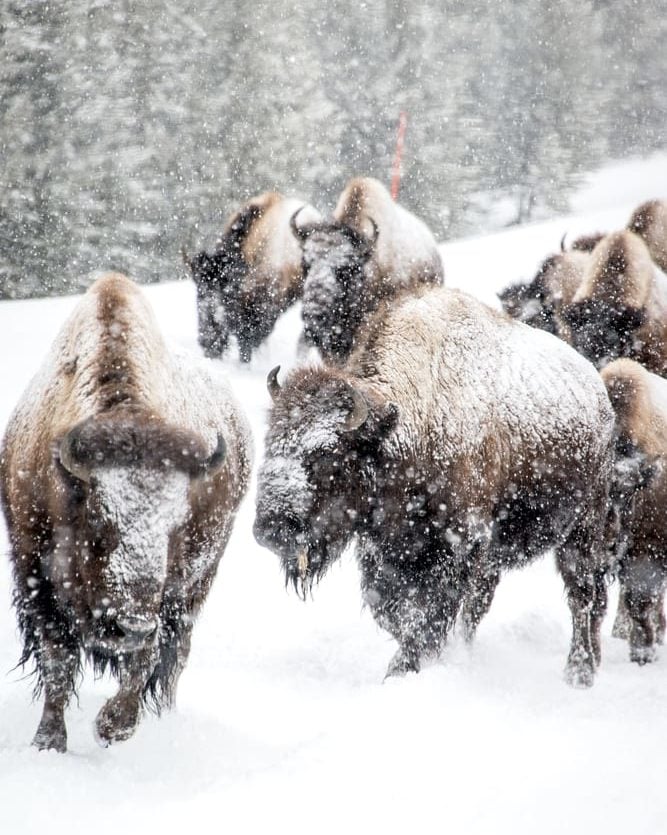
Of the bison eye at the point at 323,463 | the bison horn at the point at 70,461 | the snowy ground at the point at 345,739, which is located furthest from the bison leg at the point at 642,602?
the bison horn at the point at 70,461

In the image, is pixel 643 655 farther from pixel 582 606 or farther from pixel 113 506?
pixel 113 506

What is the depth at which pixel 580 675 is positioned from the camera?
5441 millimetres

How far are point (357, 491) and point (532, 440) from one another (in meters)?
1.30

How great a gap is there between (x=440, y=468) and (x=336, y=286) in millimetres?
6520

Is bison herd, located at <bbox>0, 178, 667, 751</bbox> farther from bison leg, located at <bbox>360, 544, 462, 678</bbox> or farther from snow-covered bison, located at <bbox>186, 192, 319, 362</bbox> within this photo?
snow-covered bison, located at <bbox>186, 192, 319, 362</bbox>

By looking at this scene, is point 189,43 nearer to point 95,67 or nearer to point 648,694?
point 95,67

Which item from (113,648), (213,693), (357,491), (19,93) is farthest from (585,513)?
(19,93)

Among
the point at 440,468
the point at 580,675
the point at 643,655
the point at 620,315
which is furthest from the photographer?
the point at 620,315

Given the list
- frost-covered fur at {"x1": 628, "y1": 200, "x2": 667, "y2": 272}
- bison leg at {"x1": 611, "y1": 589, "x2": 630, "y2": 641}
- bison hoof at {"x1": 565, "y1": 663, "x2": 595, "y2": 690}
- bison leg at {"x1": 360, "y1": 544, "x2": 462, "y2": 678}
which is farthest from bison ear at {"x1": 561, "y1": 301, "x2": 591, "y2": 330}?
bison leg at {"x1": 360, "y1": 544, "x2": 462, "y2": 678}

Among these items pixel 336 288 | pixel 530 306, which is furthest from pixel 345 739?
pixel 530 306

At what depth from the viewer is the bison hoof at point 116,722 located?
3.81m

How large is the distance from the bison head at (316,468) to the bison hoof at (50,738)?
111 centimetres

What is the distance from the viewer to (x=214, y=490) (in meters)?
4.23

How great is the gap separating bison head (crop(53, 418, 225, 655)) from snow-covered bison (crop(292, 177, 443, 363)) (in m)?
7.15
